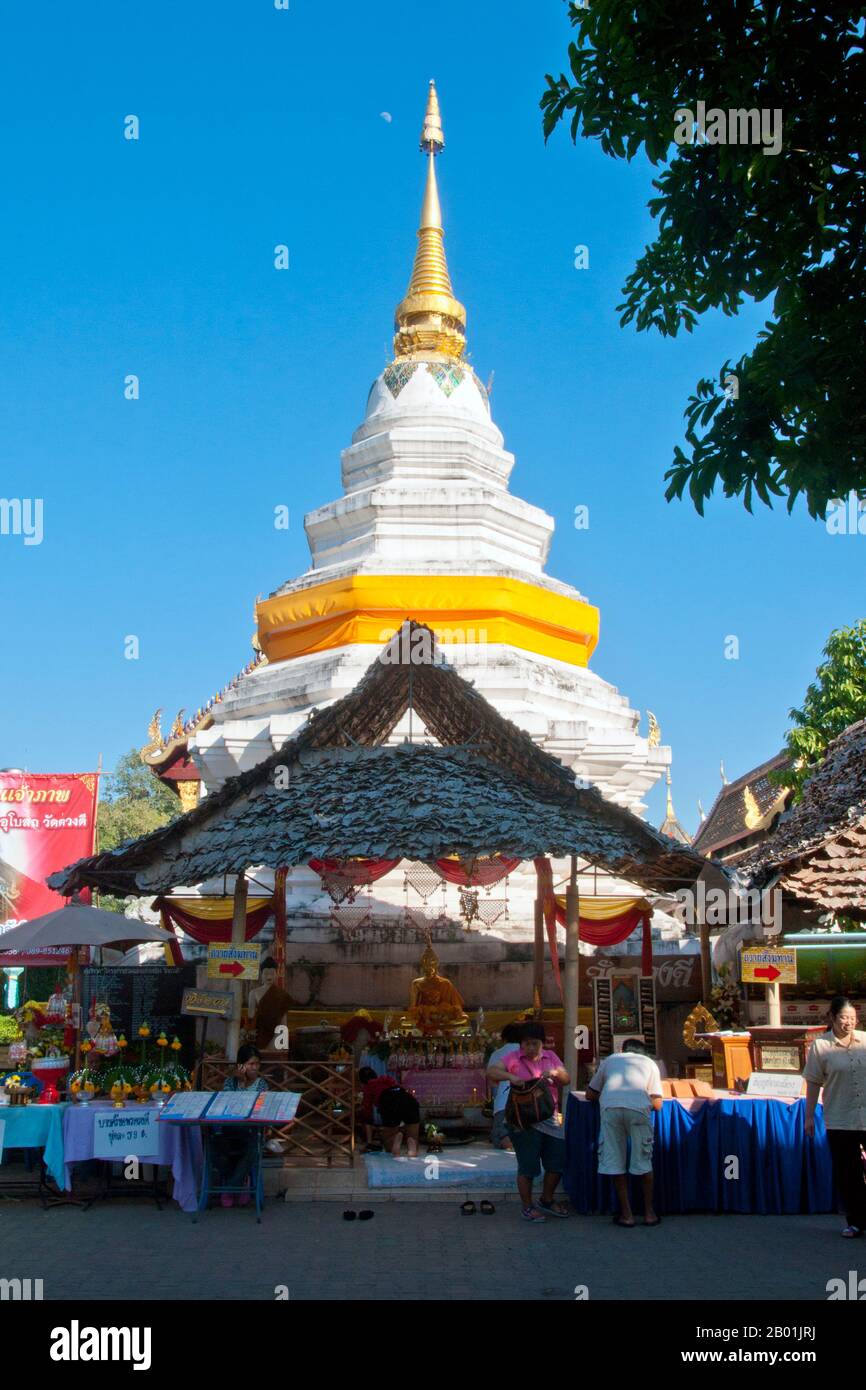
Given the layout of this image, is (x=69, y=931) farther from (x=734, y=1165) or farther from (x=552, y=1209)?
(x=734, y=1165)

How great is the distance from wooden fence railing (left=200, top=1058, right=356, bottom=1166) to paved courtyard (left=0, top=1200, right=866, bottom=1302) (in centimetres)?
→ 98

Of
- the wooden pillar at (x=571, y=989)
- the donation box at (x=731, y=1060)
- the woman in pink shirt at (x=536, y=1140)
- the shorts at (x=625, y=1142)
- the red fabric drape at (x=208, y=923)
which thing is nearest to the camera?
the shorts at (x=625, y=1142)

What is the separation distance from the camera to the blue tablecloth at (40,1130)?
991cm

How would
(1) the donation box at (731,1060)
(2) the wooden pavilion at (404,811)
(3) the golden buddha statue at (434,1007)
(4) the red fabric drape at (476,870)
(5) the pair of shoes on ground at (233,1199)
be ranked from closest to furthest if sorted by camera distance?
(5) the pair of shoes on ground at (233,1199) → (2) the wooden pavilion at (404,811) → (1) the donation box at (731,1060) → (3) the golden buddha statue at (434,1007) → (4) the red fabric drape at (476,870)

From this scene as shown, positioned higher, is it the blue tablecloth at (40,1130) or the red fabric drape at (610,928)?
the red fabric drape at (610,928)

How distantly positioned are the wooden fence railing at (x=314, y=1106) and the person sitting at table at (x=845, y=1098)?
13.1 feet

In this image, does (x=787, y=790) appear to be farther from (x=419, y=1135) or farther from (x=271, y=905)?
(x=419, y=1135)

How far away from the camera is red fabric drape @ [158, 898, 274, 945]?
16125 millimetres

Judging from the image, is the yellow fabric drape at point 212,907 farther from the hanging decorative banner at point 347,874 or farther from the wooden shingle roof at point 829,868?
the wooden shingle roof at point 829,868

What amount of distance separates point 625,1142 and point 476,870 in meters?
6.40

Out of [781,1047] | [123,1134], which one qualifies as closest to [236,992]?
[123,1134]

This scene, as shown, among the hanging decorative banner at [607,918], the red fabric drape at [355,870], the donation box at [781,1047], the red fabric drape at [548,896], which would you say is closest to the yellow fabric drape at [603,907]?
the hanging decorative banner at [607,918]
